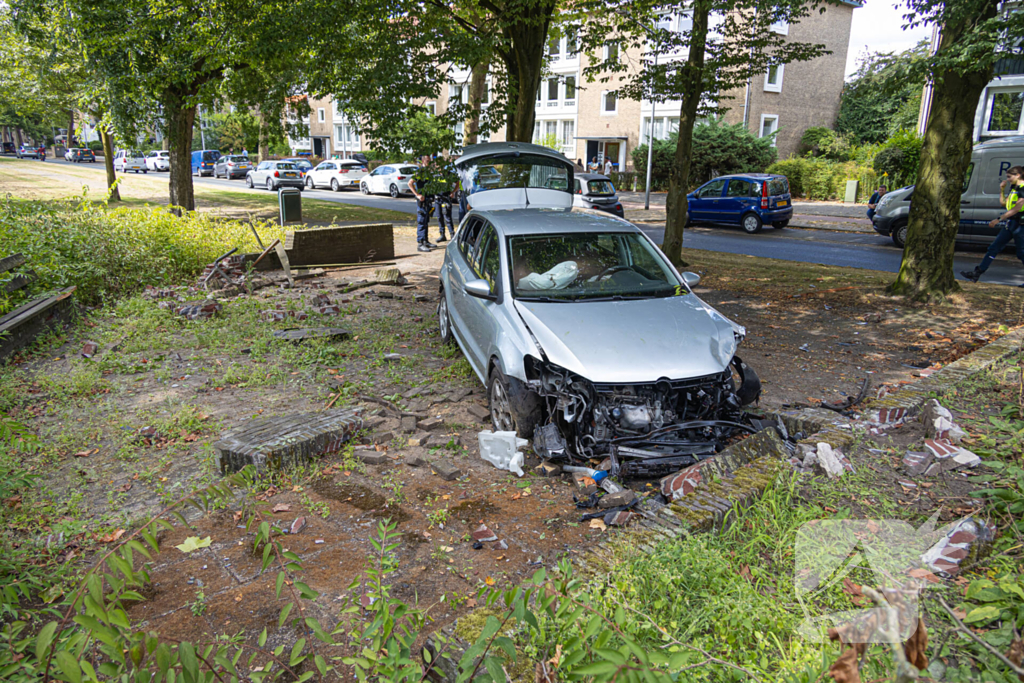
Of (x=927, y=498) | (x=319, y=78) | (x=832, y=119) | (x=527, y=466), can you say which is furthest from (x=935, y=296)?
(x=832, y=119)

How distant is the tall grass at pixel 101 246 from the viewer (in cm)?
944

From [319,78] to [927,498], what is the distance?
13268mm

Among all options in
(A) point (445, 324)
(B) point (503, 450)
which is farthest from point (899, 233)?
(B) point (503, 450)

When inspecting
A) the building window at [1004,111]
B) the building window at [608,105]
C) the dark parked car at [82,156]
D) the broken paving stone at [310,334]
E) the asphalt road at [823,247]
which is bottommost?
the broken paving stone at [310,334]

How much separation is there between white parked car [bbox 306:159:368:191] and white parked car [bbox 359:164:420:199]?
145cm

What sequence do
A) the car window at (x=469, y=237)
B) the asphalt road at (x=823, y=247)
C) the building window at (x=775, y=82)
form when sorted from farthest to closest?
1. the building window at (x=775, y=82)
2. the asphalt road at (x=823, y=247)
3. the car window at (x=469, y=237)

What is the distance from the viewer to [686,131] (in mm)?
12258

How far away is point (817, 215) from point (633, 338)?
23040 mm

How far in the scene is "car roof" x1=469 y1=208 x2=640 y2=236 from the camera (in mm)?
6375

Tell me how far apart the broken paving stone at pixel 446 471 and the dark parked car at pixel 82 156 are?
71.5 metres

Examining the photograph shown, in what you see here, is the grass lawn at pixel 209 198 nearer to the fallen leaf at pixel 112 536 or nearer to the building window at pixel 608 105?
the fallen leaf at pixel 112 536

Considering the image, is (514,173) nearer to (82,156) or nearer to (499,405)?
(499,405)

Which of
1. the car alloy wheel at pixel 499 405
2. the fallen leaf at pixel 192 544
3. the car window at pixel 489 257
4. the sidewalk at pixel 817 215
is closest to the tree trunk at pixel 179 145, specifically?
the car window at pixel 489 257

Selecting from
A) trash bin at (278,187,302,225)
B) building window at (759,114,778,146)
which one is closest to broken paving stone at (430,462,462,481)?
trash bin at (278,187,302,225)
